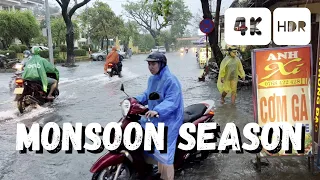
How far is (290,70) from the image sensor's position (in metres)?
3.91

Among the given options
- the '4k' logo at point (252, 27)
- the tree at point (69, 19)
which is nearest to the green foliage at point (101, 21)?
the tree at point (69, 19)

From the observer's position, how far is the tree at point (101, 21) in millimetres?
38000

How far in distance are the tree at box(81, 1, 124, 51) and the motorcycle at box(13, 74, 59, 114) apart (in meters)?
30.9

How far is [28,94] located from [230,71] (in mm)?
4815

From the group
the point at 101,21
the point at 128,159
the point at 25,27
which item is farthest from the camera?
the point at 101,21

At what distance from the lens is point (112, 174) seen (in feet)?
11.9

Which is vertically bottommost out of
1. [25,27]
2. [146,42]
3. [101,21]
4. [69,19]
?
[69,19]

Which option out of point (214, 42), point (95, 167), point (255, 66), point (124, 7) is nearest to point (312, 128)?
point (255, 66)

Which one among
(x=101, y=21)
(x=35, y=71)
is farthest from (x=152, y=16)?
(x=35, y=71)

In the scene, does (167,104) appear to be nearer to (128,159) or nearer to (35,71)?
(128,159)

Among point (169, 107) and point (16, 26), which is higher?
point (16, 26)

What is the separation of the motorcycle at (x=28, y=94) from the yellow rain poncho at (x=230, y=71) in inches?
174

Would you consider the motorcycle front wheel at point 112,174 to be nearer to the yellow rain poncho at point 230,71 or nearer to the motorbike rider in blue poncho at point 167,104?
the motorbike rider in blue poncho at point 167,104

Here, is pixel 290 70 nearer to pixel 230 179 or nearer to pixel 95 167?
pixel 230 179
